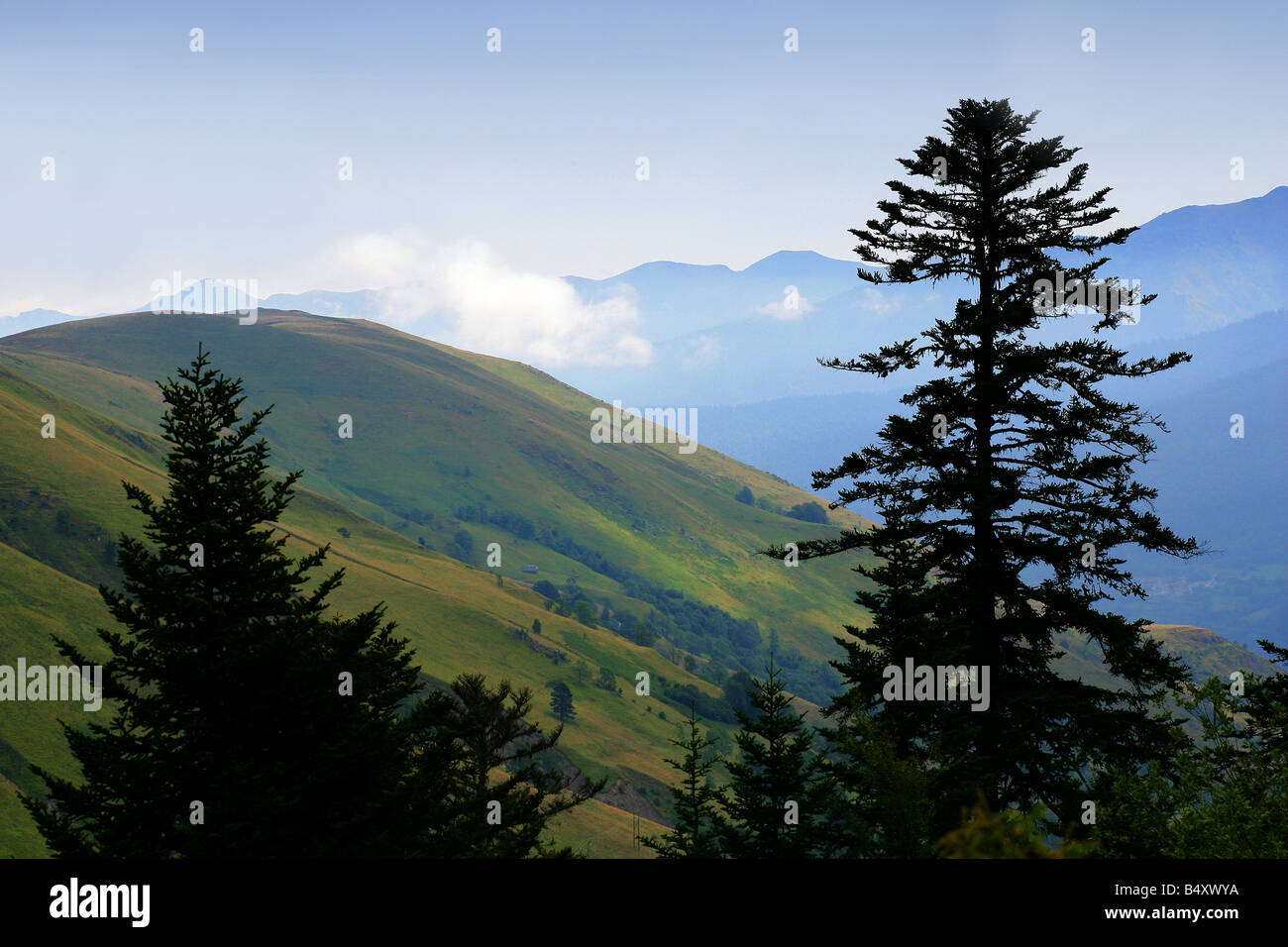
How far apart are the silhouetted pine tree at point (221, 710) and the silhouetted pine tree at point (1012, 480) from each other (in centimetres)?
1251

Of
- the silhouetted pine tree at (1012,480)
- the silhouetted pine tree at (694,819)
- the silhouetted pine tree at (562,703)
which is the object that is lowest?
the silhouetted pine tree at (562,703)

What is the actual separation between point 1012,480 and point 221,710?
19.6m

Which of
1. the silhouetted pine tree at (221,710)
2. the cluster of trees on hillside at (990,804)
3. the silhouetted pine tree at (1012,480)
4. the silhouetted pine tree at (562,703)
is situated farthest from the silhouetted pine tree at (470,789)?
the silhouetted pine tree at (562,703)

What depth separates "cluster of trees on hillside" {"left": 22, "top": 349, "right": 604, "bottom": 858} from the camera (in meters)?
19.0

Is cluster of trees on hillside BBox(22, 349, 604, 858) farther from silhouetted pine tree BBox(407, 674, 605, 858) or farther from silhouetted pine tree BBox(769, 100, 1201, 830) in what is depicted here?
silhouetted pine tree BBox(769, 100, 1201, 830)

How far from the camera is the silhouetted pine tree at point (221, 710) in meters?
19.0

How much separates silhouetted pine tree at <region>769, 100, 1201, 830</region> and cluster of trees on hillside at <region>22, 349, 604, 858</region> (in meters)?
12.2

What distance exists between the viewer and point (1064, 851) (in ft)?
36.2

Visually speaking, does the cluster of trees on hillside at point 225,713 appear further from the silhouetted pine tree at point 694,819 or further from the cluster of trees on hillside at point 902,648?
the silhouetted pine tree at point 694,819
